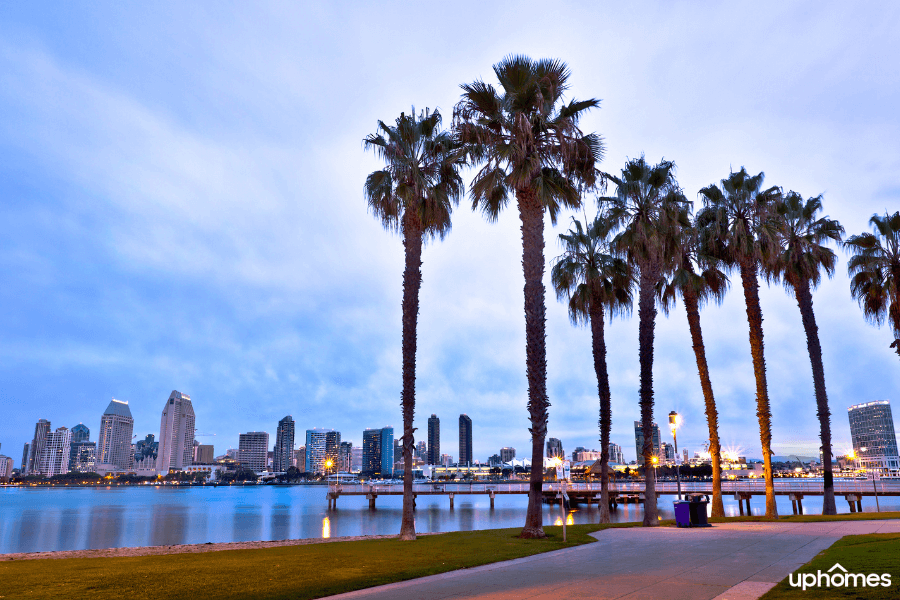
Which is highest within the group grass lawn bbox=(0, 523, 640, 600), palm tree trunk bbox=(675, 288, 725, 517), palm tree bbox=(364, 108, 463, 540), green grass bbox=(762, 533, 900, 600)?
palm tree bbox=(364, 108, 463, 540)

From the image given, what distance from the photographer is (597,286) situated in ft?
99.8

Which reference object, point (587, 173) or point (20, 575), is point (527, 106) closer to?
point (587, 173)

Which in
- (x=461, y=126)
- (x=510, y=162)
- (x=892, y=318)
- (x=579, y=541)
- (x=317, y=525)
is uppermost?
(x=461, y=126)

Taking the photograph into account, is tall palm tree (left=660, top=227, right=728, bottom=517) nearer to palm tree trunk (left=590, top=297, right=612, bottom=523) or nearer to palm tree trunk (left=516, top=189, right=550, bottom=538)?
palm tree trunk (left=590, top=297, right=612, bottom=523)

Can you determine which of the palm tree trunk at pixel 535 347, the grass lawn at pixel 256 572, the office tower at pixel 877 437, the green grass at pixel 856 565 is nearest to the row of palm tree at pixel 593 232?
the palm tree trunk at pixel 535 347

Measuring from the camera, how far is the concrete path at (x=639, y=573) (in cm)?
873

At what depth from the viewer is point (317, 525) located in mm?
57719

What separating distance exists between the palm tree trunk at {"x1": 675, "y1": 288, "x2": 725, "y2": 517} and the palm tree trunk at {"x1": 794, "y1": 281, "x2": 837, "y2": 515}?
5960 mm

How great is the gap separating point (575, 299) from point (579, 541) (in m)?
15.8

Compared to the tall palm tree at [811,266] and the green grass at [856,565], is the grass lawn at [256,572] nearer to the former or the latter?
the green grass at [856,565]

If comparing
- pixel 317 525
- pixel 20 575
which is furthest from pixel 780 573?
pixel 317 525

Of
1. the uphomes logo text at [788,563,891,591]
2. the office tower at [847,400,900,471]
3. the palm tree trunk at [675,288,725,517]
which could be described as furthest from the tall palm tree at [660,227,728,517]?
the office tower at [847,400,900,471]

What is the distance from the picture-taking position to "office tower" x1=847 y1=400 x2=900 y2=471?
174 metres

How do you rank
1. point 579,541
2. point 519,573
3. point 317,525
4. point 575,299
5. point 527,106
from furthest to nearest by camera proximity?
1. point 317,525
2. point 575,299
3. point 527,106
4. point 579,541
5. point 519,573
